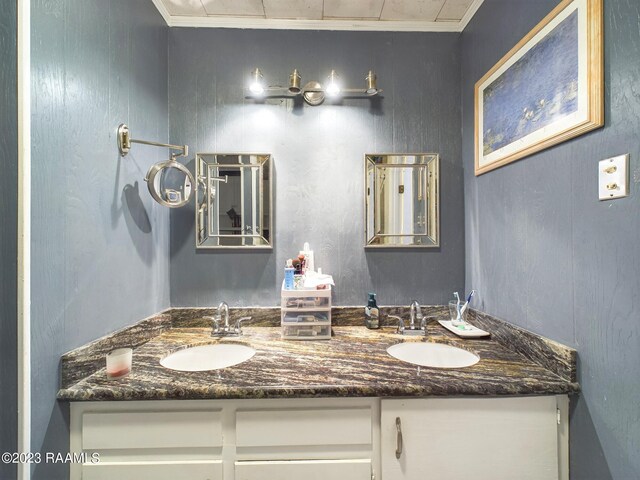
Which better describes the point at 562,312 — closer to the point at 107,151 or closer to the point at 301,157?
the point at 301,157

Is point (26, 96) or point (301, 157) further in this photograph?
point (301, 157)

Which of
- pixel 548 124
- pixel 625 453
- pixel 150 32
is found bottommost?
pixel 625 453

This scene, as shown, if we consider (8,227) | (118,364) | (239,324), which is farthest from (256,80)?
(118,364)

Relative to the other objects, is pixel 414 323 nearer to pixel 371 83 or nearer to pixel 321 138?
pixel 321 138

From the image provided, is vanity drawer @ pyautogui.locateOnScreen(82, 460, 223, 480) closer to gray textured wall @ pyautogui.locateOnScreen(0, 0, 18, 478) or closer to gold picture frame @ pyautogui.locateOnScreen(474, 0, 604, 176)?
gray textured wall @ pyautogui.locateOnScreen(0, 0, 18, 478)

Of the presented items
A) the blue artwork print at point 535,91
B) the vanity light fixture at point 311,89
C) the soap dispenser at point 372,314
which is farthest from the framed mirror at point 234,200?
the blue artwork print at point 535,91

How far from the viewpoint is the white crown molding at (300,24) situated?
1415mm

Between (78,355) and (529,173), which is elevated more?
(529,173)

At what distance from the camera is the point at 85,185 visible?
919mm

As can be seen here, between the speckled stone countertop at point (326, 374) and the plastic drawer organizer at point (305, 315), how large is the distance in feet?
0.28

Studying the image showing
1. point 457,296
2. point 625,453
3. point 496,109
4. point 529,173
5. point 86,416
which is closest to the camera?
point 625,453

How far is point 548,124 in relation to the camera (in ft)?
3.00

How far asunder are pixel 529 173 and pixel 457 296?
0.68 metres

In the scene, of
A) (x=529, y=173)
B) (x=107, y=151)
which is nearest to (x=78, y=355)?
(x=107, y=151)
